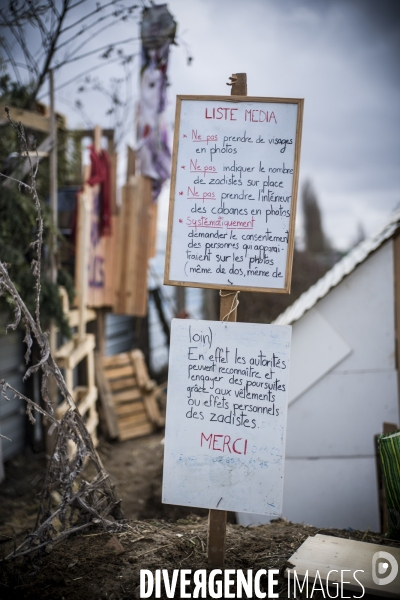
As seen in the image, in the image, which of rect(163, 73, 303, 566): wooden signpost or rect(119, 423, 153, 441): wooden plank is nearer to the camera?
rect(163, 73, 303, 566): wooden signpost

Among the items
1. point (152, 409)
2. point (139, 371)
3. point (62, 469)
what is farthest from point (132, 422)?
point (62, 469)

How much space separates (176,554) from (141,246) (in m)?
5.54

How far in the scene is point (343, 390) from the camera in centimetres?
499

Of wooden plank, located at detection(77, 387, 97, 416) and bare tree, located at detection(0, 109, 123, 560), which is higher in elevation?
bare tree, located at detection(0, 109, 123, 560)

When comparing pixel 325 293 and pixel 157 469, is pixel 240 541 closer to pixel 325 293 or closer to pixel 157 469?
pixel 325 293

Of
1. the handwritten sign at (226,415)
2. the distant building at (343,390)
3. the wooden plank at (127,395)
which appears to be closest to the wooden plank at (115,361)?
the wooden plank at (127,395)

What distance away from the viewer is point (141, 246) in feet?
25.8

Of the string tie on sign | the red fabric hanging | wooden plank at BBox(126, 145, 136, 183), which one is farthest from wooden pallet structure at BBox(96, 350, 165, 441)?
the string tie on sign

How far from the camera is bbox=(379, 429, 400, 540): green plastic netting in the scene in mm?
3031

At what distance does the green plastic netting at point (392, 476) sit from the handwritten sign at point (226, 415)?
31.5 inches

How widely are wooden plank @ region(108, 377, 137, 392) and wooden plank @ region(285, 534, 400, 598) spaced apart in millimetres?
5573

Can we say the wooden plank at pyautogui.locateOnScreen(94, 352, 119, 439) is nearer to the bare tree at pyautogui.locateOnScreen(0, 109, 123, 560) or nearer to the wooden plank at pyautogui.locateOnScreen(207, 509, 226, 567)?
the bare tree at pyautogui.locateOnScreen(0, 109, 123, 560)

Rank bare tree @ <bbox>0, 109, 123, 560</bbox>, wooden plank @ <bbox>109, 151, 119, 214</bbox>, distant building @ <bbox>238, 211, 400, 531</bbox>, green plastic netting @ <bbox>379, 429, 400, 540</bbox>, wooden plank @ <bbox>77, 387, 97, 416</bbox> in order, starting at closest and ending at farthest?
bare tree @ <bbox>0, 109, 123, 560</bbox>, green plastic netting @ <bbox>379, 429, 400, 540</bbox>, distant building @ <bbox>238, 211, 400, 531</bbox>, wooden plank @ <bbox>77, 387, 97, 416</bbox>, wooden plank @ <bbox>109, 151, 119, 214</bbox>

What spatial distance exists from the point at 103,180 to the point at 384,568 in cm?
582
